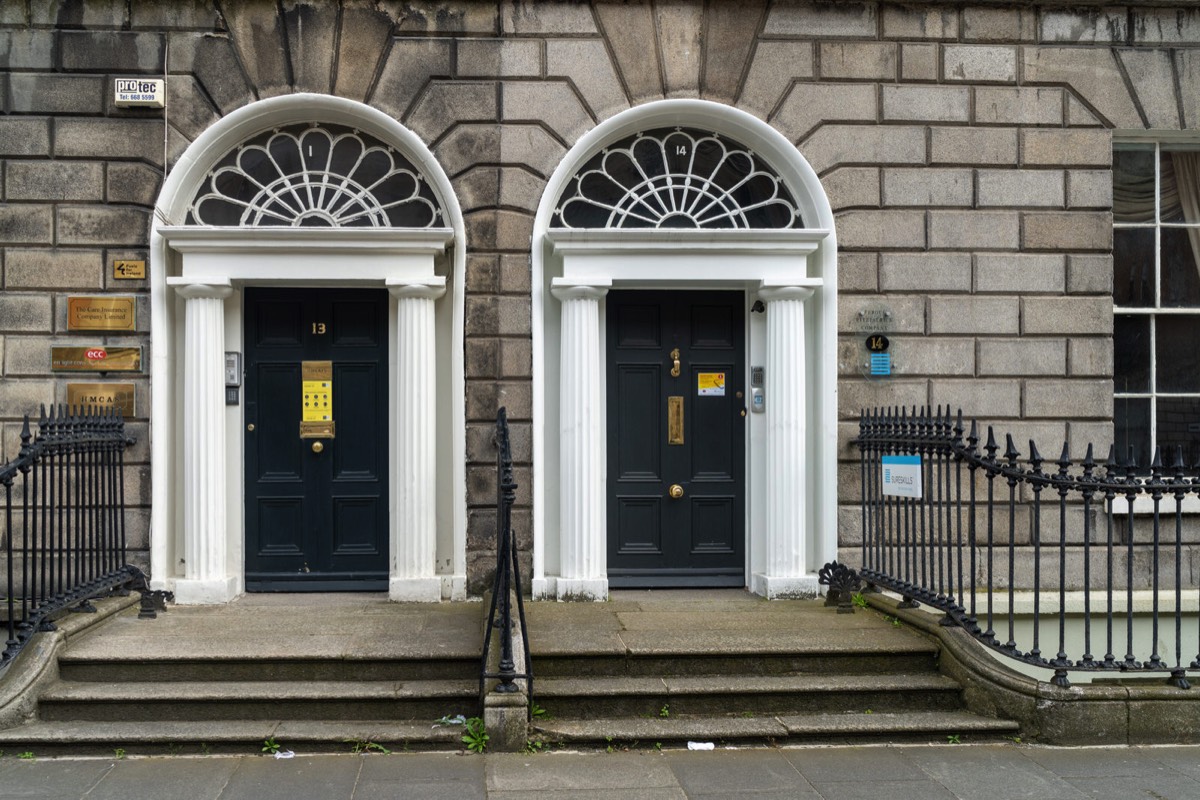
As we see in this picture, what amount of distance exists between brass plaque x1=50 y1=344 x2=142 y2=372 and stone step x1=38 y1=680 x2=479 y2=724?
251 cm

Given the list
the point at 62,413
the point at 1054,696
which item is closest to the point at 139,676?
the point at 62,413

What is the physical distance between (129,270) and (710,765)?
532 cm

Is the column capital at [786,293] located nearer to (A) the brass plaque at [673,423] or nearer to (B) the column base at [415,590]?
(A) the brass plaque at [673,423]

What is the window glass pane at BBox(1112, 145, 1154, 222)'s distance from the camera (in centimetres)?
792

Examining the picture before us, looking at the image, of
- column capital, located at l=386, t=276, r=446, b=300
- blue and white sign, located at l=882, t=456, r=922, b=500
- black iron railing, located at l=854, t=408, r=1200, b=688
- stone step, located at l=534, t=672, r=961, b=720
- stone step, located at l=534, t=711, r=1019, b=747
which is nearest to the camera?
stone step, located at l=534, t=711, r=1019, b=747

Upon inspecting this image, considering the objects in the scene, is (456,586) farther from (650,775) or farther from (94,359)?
(94,359)

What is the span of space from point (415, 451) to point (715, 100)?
11.4ft

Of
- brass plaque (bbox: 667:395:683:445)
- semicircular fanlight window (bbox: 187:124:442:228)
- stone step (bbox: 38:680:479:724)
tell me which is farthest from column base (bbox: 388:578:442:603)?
semicircular fanlight window (bbox: 187:124:442:228)

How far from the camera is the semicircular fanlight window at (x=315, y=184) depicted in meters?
7.37

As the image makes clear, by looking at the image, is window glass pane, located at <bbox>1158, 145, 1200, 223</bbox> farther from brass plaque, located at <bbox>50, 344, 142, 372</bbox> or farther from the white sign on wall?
brass plaque, located at <bbox>50, 344, 142, 372</bbox>

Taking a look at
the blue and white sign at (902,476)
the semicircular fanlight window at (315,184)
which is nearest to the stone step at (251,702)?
the blue and white sign at (902,476)

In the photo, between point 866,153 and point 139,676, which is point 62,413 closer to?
point 139,676

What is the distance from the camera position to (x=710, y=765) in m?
4.98

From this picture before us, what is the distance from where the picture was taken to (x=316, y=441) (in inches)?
296
